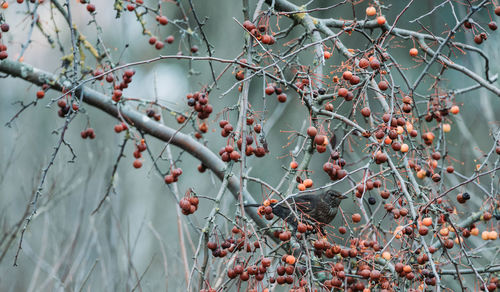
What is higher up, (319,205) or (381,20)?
(381,20)

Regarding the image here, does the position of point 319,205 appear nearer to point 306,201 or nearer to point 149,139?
→ point 306,201

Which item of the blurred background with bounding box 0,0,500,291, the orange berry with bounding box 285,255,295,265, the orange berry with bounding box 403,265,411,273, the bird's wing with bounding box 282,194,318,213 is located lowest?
the orange berry with bounding box 403,265,411,273

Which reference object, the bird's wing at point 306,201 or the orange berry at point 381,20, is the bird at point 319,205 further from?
the orange berry at point 381,20

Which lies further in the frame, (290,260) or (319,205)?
(319,205)

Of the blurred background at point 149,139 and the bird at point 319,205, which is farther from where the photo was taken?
the blurred background at point 149,139

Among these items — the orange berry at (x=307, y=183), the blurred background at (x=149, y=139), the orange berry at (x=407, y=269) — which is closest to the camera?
the orange berry at (x=407, y=269)

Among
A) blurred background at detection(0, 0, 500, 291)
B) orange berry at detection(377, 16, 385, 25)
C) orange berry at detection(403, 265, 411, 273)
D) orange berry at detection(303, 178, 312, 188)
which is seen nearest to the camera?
orange berry at detection(403, 265, 411, 273)

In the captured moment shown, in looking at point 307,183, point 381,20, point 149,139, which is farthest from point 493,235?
point 149,139

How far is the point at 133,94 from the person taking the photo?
7.71 meters

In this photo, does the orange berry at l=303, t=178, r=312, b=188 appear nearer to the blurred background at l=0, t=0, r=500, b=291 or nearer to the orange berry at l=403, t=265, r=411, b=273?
the orange berry at l=403, t=265, r=411, b=273

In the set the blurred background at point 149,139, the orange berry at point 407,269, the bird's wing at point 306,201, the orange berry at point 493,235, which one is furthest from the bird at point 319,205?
the blurred background at point 149,139

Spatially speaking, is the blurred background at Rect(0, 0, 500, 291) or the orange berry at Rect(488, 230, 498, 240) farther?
the blurred background at Rect(0, 0, 500, 291)

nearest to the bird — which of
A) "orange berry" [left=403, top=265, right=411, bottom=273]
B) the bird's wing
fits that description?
the bird's wing

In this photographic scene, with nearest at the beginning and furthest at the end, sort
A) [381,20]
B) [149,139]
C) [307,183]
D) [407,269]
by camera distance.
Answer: [407,269]
[307,183]
[381,20]
[149,139]
